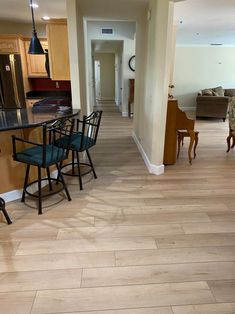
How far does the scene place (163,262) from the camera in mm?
1910

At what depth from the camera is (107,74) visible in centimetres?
1267

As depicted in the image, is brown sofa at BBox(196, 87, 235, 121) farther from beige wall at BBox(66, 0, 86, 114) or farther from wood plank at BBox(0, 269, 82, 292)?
wood plank at BBox(0, 269, 82, 292)

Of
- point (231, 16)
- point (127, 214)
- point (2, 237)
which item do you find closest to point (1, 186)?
point (2, 237)

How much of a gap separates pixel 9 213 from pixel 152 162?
2.04 m

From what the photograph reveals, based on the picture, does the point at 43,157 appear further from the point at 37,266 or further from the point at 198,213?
the point at 198,213

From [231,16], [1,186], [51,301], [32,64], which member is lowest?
[51,301]

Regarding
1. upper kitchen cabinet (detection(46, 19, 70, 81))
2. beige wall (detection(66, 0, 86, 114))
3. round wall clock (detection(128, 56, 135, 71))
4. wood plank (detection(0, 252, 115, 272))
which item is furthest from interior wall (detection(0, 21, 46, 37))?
wood plank (detection(0, 252, 115, 272))

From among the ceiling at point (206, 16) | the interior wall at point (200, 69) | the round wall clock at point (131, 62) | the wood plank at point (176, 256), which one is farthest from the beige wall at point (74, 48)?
the interior wall at point (200, 69)

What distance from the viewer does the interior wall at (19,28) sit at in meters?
5.38

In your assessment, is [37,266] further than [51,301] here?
Yes

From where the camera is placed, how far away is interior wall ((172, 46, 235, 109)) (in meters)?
8.79

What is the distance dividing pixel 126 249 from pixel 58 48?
319cm

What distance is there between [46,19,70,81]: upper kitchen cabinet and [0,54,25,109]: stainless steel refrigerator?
1.91 metres

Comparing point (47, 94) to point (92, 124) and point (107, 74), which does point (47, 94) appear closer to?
point (92, 124)
